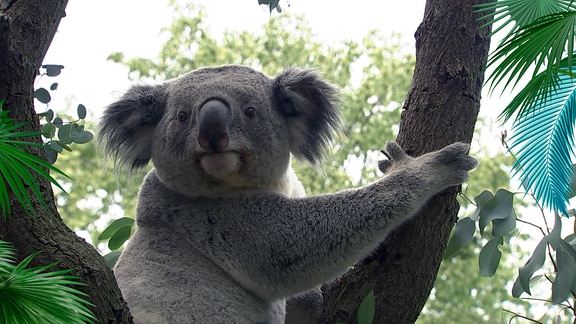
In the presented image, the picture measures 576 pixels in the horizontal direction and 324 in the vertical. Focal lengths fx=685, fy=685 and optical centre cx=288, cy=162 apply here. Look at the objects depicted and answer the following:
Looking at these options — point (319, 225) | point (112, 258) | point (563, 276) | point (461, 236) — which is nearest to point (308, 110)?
point (319, 225)

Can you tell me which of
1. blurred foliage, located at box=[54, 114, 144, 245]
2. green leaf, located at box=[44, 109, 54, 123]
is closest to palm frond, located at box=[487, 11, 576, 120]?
green leaf, located at box=[44, 109, 54, 123]

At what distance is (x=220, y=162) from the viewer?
8.63ft

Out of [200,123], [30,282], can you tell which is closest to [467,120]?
[200,123]

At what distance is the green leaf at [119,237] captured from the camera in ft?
9.96

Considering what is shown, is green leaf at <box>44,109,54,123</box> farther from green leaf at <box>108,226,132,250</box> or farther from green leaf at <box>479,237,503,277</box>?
green leaf at <box>479,237,503,277</box>

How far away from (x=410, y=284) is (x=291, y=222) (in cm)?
54

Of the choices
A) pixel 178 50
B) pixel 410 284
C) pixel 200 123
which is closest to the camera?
pixel 410 284

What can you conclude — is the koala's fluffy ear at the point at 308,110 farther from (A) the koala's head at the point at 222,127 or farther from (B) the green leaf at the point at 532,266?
Result: (B) the green leaf at the point at 532,266

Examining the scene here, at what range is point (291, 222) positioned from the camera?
2689 mm

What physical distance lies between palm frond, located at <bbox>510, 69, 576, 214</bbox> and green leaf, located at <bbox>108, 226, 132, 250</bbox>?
1696mm

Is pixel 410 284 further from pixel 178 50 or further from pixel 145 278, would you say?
pixel 178 50

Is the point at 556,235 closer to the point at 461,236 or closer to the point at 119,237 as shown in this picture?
the point at 461,236

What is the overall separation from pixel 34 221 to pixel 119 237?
1394 millimetres

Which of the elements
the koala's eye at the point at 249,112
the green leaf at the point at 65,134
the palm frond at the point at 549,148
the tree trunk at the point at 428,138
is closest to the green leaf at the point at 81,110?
the green leaf at the point at 65,134
